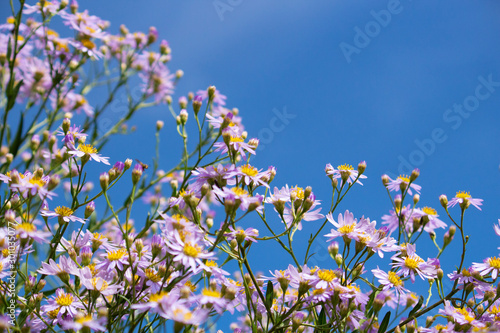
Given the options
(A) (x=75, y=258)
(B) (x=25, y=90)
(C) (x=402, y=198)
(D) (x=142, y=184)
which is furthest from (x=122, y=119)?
(C) (x=402, y=198)

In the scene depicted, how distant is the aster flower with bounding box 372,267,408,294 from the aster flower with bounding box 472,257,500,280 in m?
0.32

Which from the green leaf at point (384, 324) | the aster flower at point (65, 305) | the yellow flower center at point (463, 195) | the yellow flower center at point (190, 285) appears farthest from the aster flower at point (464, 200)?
the aster flower at point (65, 305)

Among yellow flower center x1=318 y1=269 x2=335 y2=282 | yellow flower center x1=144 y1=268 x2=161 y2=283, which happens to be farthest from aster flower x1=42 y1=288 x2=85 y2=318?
yellow flower center x1=318 y1=269 x2=335 y2=282

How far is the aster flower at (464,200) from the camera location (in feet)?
6.46

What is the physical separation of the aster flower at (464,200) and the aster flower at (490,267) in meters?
0.31

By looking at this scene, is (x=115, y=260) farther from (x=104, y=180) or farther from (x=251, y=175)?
(x=251, y=175)

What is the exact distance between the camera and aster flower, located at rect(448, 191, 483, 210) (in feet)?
6.46

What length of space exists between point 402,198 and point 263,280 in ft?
2.60

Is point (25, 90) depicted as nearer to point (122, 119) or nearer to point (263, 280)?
point (122, 119)

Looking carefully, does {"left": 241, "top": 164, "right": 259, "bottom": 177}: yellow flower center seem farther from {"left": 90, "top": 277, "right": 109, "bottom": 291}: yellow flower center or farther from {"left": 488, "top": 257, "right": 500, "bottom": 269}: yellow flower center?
{"left": 488, "top": 257, "right": 500, "bottom": 269}: yellow flower center

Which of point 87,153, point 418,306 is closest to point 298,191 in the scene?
point 418,306

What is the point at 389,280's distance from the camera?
1.60 meters

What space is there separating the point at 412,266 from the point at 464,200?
1.71ft

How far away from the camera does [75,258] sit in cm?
152
